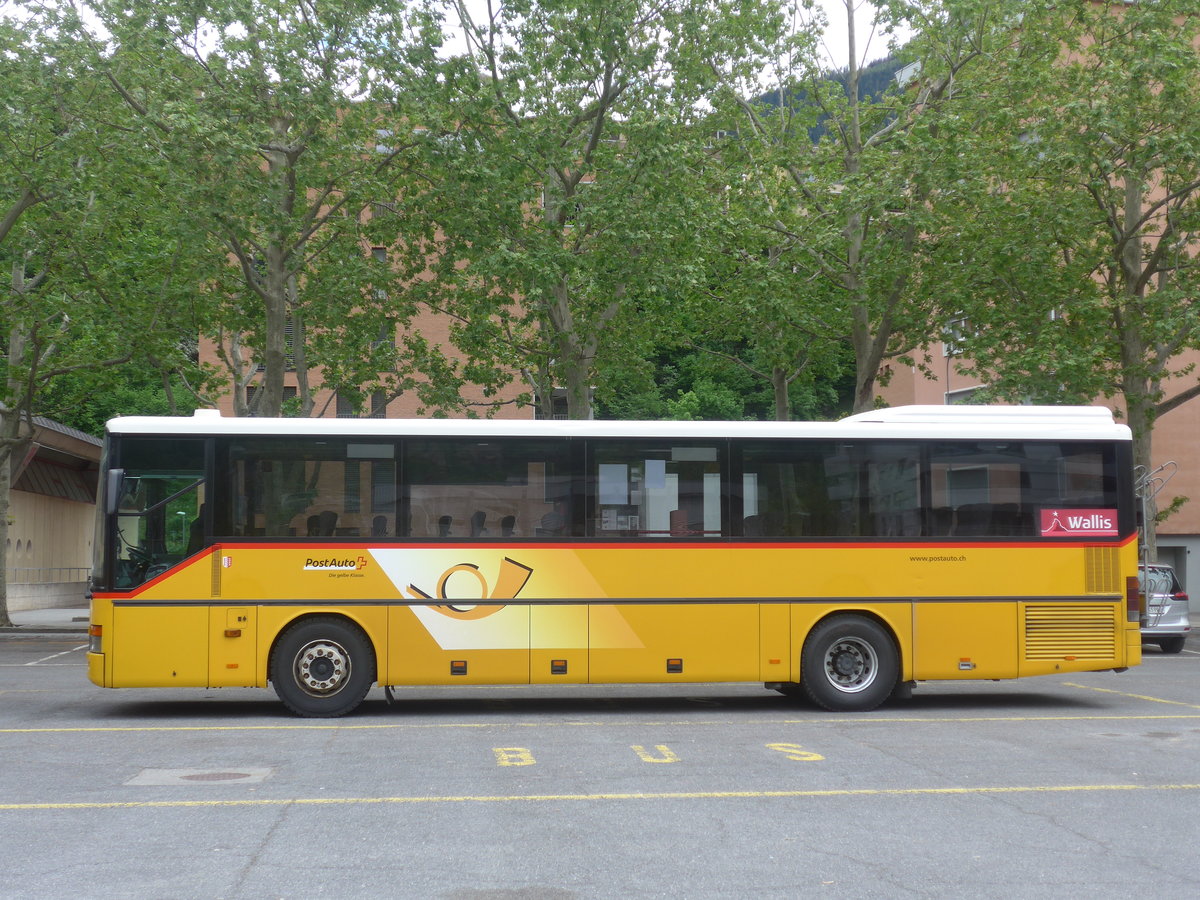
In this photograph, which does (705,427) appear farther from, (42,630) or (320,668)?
(42,630)

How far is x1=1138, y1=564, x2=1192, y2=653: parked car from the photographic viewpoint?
23.3m

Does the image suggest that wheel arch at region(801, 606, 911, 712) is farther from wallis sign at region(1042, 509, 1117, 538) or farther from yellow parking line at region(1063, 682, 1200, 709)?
yellow parking line at region(1063, 682, 1200, 709)

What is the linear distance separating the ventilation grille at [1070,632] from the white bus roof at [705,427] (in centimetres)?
181

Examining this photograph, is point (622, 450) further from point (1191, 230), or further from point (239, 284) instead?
point (239, 284)

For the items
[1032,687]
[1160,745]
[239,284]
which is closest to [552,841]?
[1160,745]

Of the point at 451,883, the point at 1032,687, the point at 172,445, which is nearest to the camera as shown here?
the point at 451,883

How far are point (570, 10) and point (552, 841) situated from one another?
20168 millimetres

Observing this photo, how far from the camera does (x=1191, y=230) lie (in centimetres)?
2650

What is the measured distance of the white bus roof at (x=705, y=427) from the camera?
504 inches

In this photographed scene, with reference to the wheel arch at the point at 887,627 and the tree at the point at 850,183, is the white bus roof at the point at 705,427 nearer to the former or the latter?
the wheel arch at the point at 887,627

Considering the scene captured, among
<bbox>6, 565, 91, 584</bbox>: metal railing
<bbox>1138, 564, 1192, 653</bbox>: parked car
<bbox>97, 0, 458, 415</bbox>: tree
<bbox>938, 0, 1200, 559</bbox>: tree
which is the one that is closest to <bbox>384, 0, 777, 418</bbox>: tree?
<bbox>97, 0, 458, 415</bbox>: tree

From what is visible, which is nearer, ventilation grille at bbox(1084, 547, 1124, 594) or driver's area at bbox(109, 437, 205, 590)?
driver's area at bbox(109, 437, 205, 590)

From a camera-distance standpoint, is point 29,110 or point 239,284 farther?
point 239,284

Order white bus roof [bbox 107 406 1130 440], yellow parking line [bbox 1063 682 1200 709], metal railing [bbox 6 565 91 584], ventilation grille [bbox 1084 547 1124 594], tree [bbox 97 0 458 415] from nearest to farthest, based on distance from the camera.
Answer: white bus roof [bbox 107 406 1130 440]
ventilation grille [bbox 1084 547 1124 594]
yellow parking line [bbox 1063 682 1200 709]
tree [bbox 97 0 458 415]
metal railing [bbox 6 565 91 584]
